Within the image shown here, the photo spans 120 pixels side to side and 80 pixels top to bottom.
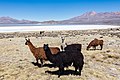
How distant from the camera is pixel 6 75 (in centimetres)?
1432

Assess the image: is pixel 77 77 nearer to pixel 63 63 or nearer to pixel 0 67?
pixel 63 63

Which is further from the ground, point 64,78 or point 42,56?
point 42,56

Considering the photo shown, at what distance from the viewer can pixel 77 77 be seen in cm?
1334

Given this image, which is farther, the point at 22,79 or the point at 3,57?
the point at 3,57

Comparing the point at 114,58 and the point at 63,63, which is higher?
the point at 63,63

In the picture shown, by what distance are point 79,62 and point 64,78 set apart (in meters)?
1.18

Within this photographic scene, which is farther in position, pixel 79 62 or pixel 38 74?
pixel 38 74

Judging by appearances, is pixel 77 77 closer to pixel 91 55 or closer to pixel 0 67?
pixel 0 67

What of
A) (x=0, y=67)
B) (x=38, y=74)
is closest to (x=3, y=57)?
(x=0, y=67)

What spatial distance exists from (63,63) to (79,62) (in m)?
0.86

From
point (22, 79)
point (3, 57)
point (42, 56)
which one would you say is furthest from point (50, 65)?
point (3, 57)

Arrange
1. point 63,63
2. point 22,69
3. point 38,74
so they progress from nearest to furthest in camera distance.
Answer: point 63,63 < point 38,74 < point 22,69

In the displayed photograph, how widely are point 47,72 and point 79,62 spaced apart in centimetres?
219

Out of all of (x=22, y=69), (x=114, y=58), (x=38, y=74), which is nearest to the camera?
(x=38, y=74)
